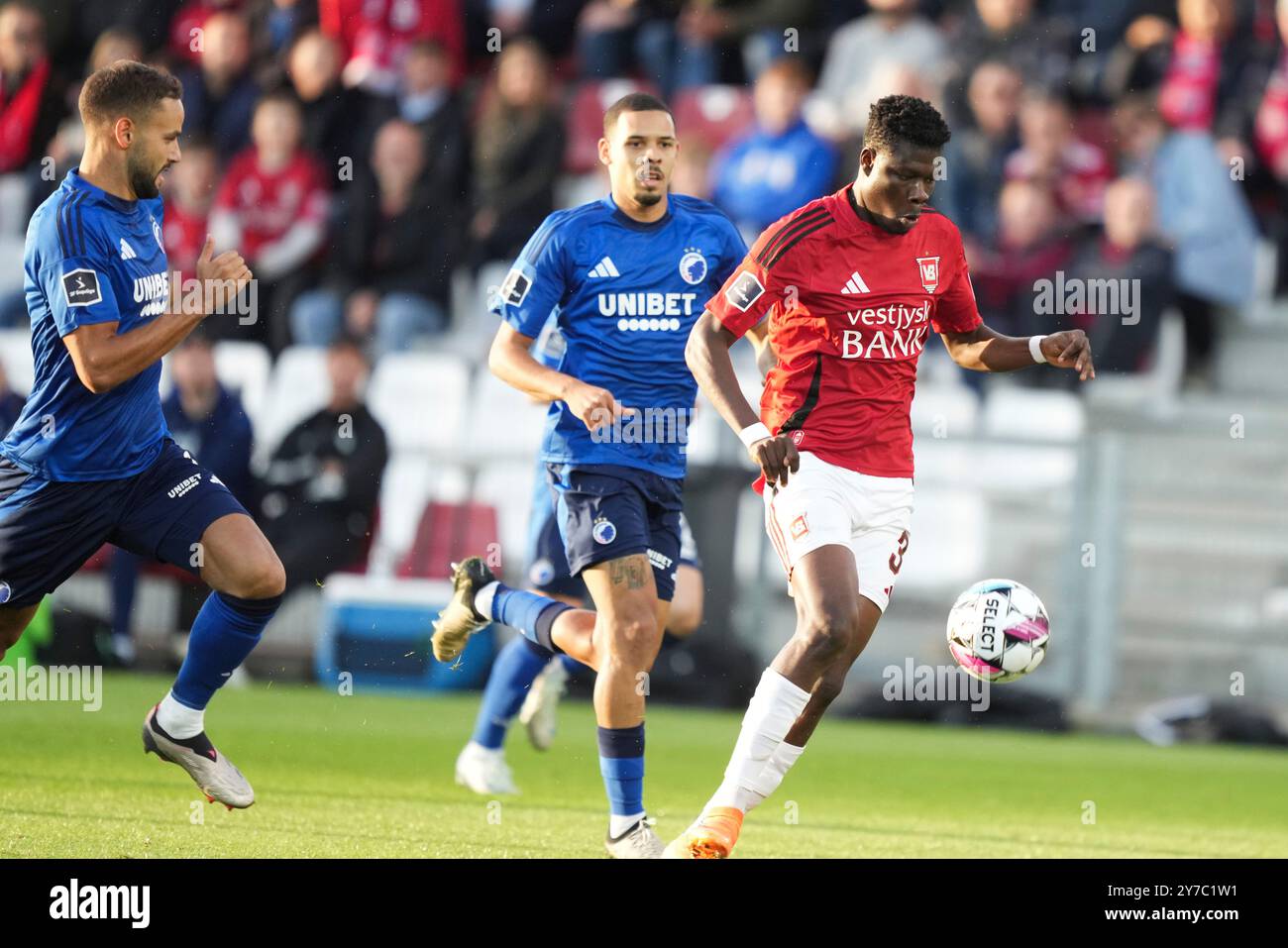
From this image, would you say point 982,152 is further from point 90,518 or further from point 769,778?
point 90,518

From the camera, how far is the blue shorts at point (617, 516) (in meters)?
6.57

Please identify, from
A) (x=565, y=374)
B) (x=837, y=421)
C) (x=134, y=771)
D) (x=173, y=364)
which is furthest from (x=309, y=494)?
(x=837, y=421)

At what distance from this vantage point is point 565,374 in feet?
22.2

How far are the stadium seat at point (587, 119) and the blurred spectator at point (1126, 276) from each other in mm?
3810

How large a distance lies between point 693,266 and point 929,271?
0.97 m

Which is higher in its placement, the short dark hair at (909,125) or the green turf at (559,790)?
the short dark hair at (909,125)

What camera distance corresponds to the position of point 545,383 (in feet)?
21.2

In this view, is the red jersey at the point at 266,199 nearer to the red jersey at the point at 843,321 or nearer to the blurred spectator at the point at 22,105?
the blurred spectator at the point at 22,105

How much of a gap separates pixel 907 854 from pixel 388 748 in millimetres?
3683

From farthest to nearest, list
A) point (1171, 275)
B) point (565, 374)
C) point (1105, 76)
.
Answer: point (1105, 76)
point (1171, 275)
point (565, 374)

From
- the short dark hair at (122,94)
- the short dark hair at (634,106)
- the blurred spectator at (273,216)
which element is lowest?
the short dark hair at (122,94)

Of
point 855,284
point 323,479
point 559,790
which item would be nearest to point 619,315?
point 855,284

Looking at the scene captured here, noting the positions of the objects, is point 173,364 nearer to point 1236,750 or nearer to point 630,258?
point 630,258

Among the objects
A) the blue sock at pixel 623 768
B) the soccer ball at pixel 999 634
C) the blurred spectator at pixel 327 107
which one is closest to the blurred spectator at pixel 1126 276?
the blurred spectator at pixel 327 107
